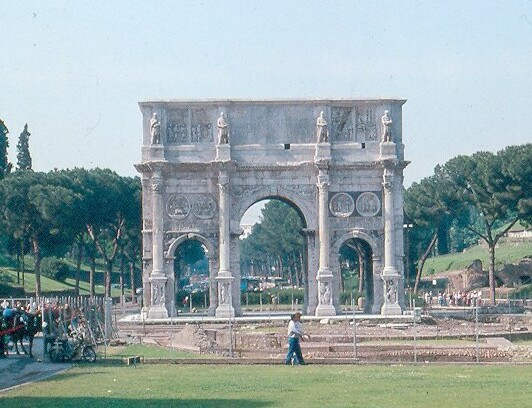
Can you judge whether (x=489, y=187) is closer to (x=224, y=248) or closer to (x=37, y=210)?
(x=224, y=248)

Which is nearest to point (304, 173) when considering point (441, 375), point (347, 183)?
point (347, 183)

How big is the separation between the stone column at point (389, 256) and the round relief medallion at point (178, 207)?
1056 cm

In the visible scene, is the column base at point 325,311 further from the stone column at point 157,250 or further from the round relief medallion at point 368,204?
the stone column at point 157,250

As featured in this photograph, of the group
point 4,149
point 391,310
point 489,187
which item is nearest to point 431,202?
point 489,187

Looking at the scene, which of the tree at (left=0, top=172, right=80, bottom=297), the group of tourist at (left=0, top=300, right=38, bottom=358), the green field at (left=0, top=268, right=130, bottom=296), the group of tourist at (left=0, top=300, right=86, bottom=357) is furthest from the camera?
the green field at (left=0, top=268, right=130, bottom=296)

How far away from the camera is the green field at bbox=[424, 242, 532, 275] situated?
129 meters

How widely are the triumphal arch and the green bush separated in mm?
51490

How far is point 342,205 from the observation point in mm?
71188

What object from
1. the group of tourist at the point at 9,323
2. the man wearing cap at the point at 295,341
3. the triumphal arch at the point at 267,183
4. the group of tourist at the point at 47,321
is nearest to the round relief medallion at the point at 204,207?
the triumphal arch at the point at 267,183

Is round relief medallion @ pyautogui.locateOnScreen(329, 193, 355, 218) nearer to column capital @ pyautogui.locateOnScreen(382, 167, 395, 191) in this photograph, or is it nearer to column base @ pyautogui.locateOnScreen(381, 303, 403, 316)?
column capital @ pyautogui.locateOnScreen(382, 167, 395, 191)

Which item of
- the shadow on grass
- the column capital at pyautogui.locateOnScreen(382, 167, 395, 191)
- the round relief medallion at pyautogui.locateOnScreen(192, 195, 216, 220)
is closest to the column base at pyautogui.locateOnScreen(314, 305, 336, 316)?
the column capital at pyautogui.locateOnScreen(382, 167, 395, 191)

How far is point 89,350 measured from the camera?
138 feet

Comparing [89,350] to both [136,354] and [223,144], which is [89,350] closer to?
[136,354]

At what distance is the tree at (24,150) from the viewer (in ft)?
421
